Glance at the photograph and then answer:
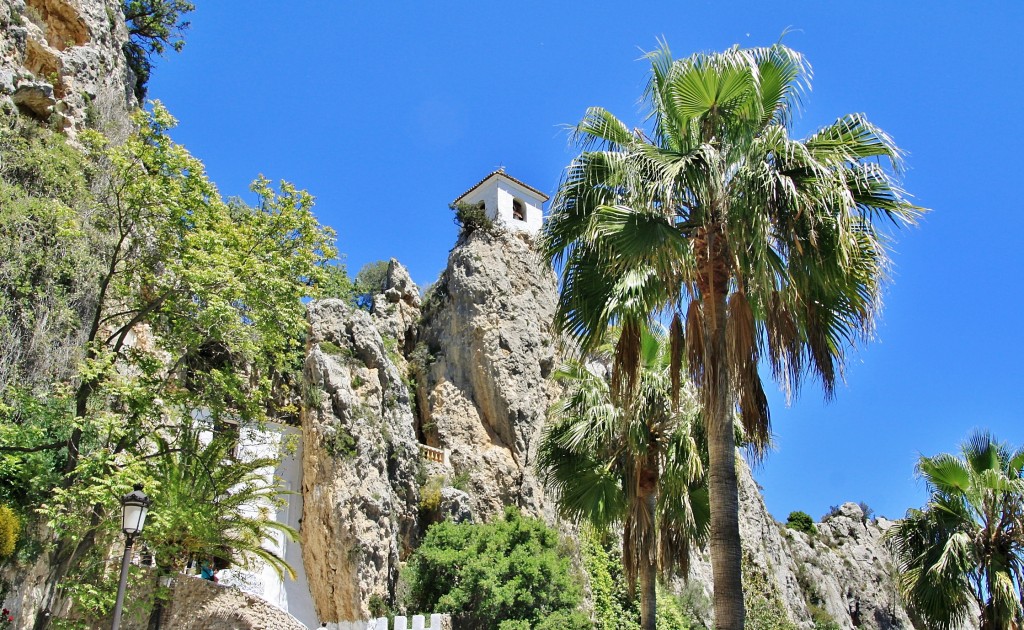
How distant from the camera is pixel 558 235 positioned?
32.6 ft

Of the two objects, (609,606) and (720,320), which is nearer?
(720,320)

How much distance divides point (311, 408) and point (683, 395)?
10.8m

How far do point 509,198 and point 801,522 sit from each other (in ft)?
71.5

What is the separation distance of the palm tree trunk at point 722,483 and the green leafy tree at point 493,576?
1169cm

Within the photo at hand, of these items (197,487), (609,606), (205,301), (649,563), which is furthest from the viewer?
(609,606)

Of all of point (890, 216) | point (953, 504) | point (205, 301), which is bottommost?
point (953, 504)

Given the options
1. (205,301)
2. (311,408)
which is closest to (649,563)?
(205,301)

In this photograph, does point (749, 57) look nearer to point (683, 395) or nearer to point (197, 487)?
point (683, 395)

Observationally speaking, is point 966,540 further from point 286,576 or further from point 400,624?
point 286,576

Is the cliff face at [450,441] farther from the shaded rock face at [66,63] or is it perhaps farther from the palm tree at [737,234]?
the palm tree at [737,234]

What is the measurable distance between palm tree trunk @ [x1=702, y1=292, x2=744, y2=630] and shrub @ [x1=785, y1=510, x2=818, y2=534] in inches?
1348

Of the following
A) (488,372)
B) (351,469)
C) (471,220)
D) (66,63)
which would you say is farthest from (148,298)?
(471,220)

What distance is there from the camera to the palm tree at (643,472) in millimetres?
13039

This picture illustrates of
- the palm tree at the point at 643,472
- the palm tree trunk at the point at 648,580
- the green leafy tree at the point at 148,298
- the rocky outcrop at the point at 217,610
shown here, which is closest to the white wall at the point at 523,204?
the green leafy tree at the point at 148,298
